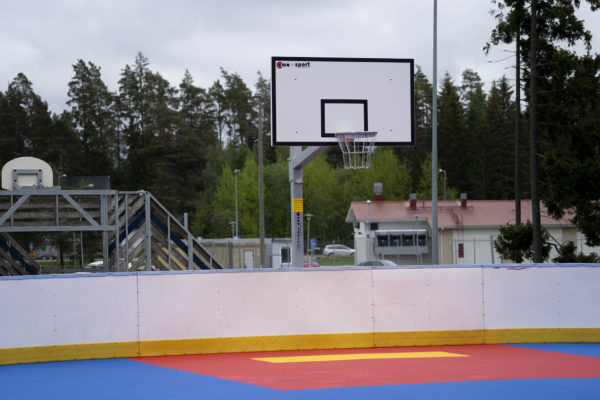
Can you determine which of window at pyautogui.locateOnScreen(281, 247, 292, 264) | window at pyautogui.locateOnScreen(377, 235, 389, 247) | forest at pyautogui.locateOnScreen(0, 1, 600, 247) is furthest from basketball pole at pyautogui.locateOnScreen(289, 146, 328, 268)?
forest at pyautogui.locateOnScreen(0, 1, 600, 247)

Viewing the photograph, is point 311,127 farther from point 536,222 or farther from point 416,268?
point 536,222

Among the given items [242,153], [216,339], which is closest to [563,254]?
[216,339]

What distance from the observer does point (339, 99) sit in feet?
58.2

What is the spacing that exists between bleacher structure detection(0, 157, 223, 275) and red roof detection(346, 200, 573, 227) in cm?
3135

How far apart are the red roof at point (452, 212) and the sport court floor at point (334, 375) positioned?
1551 inches

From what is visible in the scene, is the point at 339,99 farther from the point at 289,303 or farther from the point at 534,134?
the point at 534,134

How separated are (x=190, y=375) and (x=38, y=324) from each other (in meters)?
3.12

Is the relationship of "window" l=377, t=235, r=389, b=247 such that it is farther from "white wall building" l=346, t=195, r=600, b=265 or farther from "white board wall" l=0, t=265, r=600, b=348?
"white board wall" l=0, t=265, r=600, b=348

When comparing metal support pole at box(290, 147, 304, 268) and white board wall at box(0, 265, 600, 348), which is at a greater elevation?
metal support pole at box(290, 147, 304, 268)

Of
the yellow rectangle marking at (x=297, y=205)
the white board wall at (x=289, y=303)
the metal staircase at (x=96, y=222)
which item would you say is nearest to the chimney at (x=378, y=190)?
the metal staircase at (x=96, y=222)

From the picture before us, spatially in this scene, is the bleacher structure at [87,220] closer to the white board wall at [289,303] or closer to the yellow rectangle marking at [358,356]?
the white board wall at [289,303]

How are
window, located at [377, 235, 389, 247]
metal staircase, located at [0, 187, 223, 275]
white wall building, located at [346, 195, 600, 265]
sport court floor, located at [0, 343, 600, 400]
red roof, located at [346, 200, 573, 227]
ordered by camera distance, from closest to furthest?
1. sport court floor, located at [0, 343, 600, 400]
2. metal staircase, located at [0, 187, 223, 275]
3. white wall building, located at [346, 195, 600, 265]
4. window, located at [377, 235, 389, 247]
5. red roof, located at [346, 200, 573, 227]

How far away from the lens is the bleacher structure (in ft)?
68.2

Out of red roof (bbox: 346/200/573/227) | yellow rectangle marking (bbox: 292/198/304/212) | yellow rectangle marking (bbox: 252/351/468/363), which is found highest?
yellow rectangle marking (bbox: 292/198/304/212)
